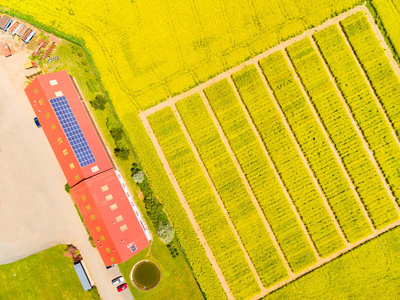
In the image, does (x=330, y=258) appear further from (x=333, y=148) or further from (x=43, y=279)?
(x=43, y=279)

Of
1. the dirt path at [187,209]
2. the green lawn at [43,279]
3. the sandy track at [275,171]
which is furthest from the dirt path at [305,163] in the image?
the green lawn at [43,279]

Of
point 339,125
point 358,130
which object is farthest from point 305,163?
point 358,130

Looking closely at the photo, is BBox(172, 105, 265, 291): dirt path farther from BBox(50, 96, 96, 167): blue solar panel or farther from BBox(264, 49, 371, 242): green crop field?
BBox(264, 49, 371, 242): green crop field

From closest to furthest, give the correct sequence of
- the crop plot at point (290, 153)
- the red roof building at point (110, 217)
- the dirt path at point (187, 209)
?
the red roof building at point (110, 217) < the crop plot at point (290, 153) < the dirt path at point (187, 209)

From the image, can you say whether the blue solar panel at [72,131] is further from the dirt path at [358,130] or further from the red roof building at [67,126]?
the dirt path at [358,130]

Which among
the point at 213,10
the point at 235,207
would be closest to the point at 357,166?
the point at 235,207

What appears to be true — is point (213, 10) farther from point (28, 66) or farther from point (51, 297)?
point (51, 297)
